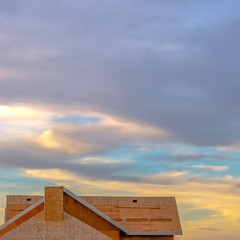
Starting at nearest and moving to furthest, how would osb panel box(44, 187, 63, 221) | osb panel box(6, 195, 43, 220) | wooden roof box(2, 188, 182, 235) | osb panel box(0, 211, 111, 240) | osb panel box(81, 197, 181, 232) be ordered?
osb panel box(0, 211, 111, 240) < osb panel box(44, 187, 63, 221) < wooden roof box(2, 188, 182, 235) < osb panel box(81, 197, 181, 232) < osb panel box(6, 195, 43, 220)

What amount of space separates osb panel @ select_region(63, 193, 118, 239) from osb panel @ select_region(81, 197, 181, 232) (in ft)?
12.2

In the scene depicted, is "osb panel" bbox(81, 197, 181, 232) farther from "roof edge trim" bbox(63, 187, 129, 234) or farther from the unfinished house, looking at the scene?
"roof edge trim" bbox(63, 187, 129, 234)

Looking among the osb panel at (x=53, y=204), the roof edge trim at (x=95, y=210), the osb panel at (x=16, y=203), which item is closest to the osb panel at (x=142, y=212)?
the roof edge trim at (x=95, y=210)

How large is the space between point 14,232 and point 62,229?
3794mm

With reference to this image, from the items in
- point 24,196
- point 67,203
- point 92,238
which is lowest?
point 92,238

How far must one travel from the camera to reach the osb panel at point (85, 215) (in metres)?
43.6

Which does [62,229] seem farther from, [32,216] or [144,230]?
[144,230]

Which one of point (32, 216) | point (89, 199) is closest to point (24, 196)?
point (89, 199)

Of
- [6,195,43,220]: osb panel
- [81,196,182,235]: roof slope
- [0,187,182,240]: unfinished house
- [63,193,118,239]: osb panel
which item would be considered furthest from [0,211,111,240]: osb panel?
[6,195,43,220]: osb panel

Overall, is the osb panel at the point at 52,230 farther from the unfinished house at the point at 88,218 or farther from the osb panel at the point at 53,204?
the osb panel at the point at 53,204

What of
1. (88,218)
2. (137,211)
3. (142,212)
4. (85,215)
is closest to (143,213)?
(142,212)

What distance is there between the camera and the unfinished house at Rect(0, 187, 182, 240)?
133 ft

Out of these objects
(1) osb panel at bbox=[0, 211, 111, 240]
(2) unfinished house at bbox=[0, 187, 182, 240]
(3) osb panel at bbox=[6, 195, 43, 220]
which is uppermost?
(3) osb panel at bbox=[6, 195, 43, 220]

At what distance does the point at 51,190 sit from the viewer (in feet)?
138
